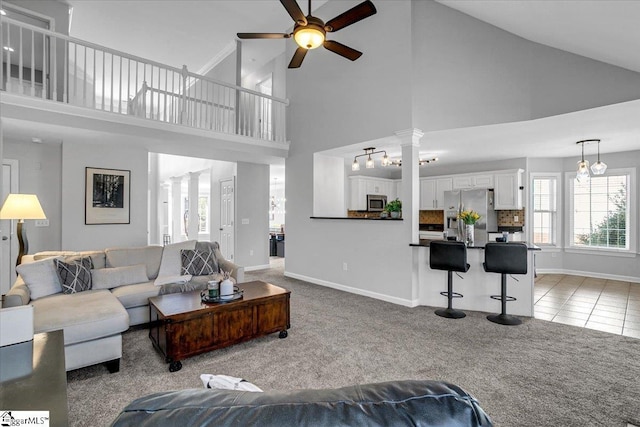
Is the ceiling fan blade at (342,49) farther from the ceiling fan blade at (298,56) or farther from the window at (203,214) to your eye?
the window at (203,214)

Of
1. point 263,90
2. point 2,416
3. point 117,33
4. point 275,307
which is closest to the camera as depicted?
point 2,416

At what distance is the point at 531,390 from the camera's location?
232 cm

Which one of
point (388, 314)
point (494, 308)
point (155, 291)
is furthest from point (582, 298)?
point (155, 291)

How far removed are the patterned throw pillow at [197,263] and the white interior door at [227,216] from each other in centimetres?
262

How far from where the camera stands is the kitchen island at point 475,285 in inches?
157

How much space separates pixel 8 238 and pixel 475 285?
281 inches

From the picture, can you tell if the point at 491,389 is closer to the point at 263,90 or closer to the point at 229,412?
the point at 229,412

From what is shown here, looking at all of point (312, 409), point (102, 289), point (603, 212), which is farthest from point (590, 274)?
point (102, 289)

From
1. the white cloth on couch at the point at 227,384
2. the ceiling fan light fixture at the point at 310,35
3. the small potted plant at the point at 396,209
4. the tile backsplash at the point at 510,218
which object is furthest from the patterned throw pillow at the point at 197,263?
the tile backsplash at the point at 510,218

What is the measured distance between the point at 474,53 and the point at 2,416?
5323mm

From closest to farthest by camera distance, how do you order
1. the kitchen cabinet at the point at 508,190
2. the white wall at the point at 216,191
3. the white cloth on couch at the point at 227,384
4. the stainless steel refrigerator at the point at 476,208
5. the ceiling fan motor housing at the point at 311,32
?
the white cloth on couch at the point at 227,384 < the ceiling fan motor housing at the point at 311,32 < the kitchen cabinet at the point at 508,190 < the stainless steel refrigerator at the point at 476,208 < the white wall at the point at 216,191

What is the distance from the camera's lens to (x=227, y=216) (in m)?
7.29

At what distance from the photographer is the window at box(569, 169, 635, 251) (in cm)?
→ 599

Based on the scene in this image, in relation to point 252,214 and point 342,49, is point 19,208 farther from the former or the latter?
point 252,214
